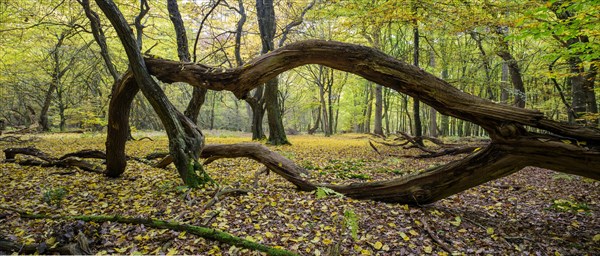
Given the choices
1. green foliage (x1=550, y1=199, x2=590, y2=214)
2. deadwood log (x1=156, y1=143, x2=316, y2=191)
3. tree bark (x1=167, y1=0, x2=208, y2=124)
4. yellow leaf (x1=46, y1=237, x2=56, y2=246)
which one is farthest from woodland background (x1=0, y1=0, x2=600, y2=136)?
yellow leaf (x1=46, y1=237, x2=56, y2=246)

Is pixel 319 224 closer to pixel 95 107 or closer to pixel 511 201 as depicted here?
pixel 511 201

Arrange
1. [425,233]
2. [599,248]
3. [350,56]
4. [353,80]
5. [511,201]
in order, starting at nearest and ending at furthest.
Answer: [599,248], [425,233], [350,56], [511,201], [353,80]

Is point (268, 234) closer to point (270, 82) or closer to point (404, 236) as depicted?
point (404, 236)

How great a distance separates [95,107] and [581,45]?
19.2 m

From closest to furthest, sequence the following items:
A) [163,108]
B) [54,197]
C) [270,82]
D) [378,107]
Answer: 1. [54,197]
2. [163,108]
3. [270,82]
4. [378,107]

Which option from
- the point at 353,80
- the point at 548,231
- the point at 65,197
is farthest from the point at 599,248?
the point at 353,80

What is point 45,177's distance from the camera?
220 inches

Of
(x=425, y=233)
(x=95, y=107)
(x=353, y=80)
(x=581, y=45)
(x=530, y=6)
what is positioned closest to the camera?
(x=425, y=233)

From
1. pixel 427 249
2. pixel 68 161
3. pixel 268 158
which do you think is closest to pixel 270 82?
pixel 68 161

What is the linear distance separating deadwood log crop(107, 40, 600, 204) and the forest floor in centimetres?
34

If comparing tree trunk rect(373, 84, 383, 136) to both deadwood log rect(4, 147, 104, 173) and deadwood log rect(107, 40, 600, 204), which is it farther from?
deadwood log rect(4, 147, 104, 173)

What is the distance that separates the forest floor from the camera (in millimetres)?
3012

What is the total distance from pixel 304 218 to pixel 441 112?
2132 mm

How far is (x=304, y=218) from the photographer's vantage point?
362cm
